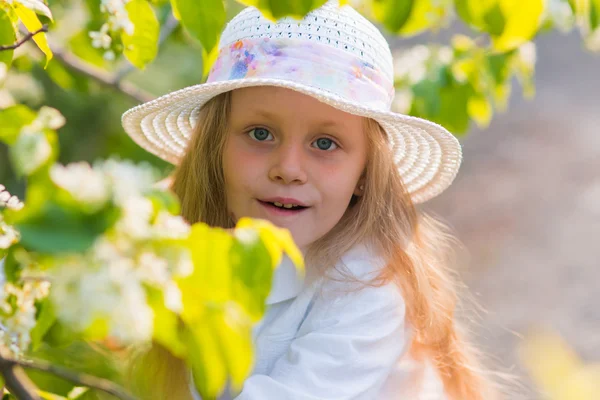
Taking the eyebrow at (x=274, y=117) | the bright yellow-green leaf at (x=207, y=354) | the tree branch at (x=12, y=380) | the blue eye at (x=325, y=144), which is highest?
the eyebrow at (x=274, y=117)

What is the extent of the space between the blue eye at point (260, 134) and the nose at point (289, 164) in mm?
49

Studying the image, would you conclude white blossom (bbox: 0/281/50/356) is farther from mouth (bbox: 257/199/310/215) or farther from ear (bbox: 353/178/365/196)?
ear (bbox: 353/178/365/196)

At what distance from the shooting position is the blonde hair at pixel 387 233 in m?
1.65

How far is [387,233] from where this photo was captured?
170 centimetres

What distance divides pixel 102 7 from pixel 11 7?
0.51 feet

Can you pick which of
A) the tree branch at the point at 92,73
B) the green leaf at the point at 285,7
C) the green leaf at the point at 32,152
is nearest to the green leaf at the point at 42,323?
the green leaf at the point at 32,152

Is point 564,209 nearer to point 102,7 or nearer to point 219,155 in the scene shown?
point 219,155

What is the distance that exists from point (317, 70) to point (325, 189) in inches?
8.9

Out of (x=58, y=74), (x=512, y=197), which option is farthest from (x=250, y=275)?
(x=512, y=197)

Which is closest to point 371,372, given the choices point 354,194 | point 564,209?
point 354,194

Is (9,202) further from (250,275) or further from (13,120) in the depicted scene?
(250,275)

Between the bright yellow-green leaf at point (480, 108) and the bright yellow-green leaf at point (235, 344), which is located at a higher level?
the bright yellow-green leaf at point (480, 108)

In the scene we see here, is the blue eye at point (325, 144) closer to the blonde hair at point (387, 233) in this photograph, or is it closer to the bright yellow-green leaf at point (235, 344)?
the blonde hair at point (387, 233)

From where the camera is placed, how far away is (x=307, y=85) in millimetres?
1422
